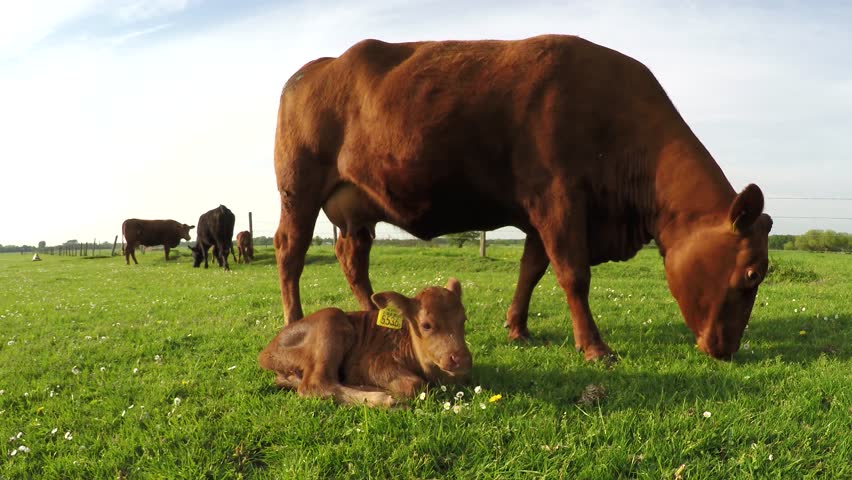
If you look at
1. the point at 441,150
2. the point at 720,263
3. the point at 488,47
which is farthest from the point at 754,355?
the point at 488,47

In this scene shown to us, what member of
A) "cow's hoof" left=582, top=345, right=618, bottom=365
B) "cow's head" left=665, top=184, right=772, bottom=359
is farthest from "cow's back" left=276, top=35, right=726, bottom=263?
"cow's hoof" left=582, top=345, right=618, bottom=365

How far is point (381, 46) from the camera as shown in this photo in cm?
613

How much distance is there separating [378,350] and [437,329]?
2.20ft

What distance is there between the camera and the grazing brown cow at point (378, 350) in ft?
13.4

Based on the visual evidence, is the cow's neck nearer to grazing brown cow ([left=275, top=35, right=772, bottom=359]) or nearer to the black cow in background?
grazing brown cow ([left=275, top=35, right=772, bottom=359])

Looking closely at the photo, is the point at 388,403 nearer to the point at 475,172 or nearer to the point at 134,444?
the point at 134,444

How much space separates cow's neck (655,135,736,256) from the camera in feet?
15.7

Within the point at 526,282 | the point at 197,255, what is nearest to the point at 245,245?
the point at 197,255

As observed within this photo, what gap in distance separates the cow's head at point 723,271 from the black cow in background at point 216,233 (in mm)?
23056

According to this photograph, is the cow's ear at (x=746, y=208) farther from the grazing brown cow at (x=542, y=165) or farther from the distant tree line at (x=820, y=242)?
the distant tree line at (x=820, y=242)

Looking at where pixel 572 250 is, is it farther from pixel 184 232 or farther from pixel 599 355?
pixel 184 232

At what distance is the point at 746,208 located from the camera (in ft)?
14.3

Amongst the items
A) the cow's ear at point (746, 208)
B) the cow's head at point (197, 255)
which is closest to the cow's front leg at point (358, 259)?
the cow's ear at point (746, 208)

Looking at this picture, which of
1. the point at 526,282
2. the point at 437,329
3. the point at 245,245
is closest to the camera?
the point at 437,329
